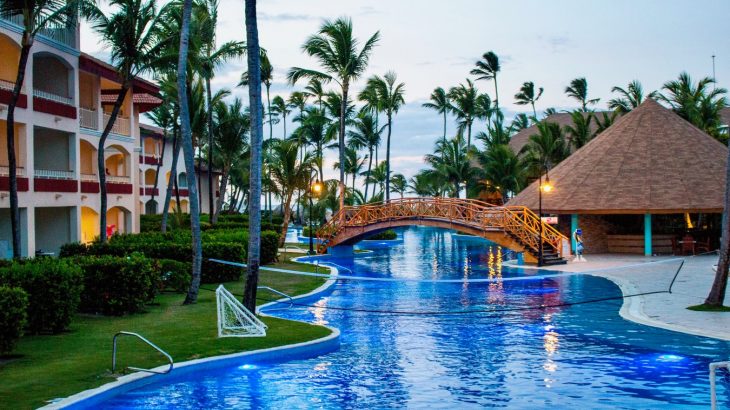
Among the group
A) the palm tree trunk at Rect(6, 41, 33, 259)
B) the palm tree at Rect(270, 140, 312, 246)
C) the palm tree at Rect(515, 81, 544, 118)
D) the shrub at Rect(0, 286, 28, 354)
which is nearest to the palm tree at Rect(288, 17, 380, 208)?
the palm tree at Rect(270, 140, 312, 246)

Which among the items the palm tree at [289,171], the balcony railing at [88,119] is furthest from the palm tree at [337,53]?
the balcony railing at [88,119]

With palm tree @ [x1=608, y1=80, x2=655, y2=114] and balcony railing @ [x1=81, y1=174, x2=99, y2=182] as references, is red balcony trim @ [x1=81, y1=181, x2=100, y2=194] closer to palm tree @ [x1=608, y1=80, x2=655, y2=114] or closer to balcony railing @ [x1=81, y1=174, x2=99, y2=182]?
balcony railing @ [x1=81, y1=174, x2=99, y2=182]

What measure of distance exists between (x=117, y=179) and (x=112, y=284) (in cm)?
1828

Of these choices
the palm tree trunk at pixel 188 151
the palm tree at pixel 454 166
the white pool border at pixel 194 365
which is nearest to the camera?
the white pool border at pixel 194 365

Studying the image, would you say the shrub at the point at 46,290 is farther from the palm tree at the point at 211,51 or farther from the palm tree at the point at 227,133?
the palm tree at the point at 227,133

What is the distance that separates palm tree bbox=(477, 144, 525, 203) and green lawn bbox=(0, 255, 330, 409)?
125ft

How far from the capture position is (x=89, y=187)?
31.2 meters

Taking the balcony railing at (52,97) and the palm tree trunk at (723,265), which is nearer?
the palm tree trunk at (723,265)

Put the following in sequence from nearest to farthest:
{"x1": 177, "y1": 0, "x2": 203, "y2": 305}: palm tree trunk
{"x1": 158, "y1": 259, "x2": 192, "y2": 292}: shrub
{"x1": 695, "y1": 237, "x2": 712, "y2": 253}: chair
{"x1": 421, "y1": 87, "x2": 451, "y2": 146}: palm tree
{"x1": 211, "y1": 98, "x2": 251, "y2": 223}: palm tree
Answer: {"x1": 177, "y1": 0, "x2": 203, "y2": 305}: palm tree trunk → {"x1": 158, "y1": 259, "x2": 192, "y2": 292}: shrub → {"x1": 695, "y1": 237, "x2": 712, "y2": 253}: chair → {"x1": 211, "y1": 98, "x2": 251, "y2": 223}: palm tree → {"x1": 421, "y1": 87, "x2": 451, "y2": 146}: palm tree

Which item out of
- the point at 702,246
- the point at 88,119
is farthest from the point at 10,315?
the point at 702,246

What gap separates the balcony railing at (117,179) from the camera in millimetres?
33494

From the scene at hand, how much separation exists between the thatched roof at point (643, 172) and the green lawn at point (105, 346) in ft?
74.2

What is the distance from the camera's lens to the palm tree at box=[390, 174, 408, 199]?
90106 millimetres

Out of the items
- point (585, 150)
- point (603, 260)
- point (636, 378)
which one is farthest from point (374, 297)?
point (585, 150)
